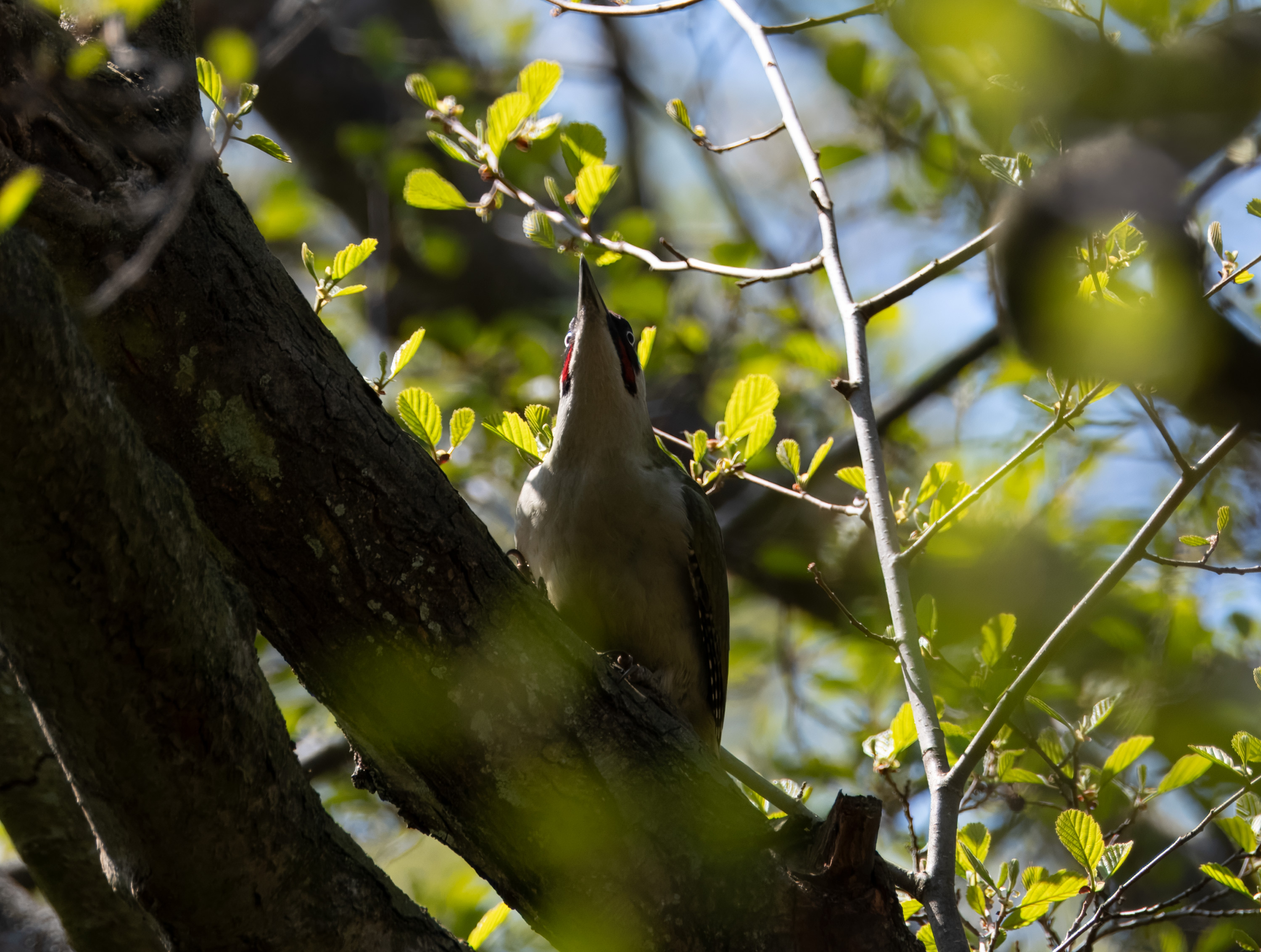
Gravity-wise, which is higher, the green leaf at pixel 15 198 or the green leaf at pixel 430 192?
the green leaf at pixel 430 192

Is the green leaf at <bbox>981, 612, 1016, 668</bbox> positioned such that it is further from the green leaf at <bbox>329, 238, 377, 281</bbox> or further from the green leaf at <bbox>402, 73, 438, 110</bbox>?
the green leaf at <bbox>402, 73, 438, 110</bbox>

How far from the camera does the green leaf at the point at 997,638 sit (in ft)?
12.4

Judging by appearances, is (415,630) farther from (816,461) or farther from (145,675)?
(816,461)

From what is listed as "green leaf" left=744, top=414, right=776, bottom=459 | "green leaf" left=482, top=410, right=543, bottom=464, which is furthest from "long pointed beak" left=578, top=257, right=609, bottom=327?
"green leaf" left=744, top=414, right=776, bottom=459

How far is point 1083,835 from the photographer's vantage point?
121 inches

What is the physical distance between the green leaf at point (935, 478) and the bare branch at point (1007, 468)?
337 millimetres

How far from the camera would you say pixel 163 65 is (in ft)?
8.52

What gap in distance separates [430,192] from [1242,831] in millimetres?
3516

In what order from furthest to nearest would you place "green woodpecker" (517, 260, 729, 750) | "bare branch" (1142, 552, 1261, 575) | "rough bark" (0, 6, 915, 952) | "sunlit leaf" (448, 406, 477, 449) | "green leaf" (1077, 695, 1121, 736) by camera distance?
1. "green woodpecker" (517, 260, 729, 750)
2. "green leaf" (1077, 695, 1121, 736)
3. "sunlit leaf" (448, 406, 477, 449)
4. "bare branch" (1142, 552, 1261, 575)
5. "rough bark" (0, 6, 915, 952)

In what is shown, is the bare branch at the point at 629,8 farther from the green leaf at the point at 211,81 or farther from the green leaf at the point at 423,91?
the green leaf at the point at 211,81

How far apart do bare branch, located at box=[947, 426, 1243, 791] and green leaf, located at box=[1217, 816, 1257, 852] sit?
111 cm

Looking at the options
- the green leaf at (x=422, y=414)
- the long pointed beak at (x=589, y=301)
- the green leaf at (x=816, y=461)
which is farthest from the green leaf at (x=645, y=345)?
the long pointed beak at (x=589, y=301)

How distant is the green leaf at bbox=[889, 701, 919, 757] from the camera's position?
11.2 feet

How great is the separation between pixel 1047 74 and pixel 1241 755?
225cm
